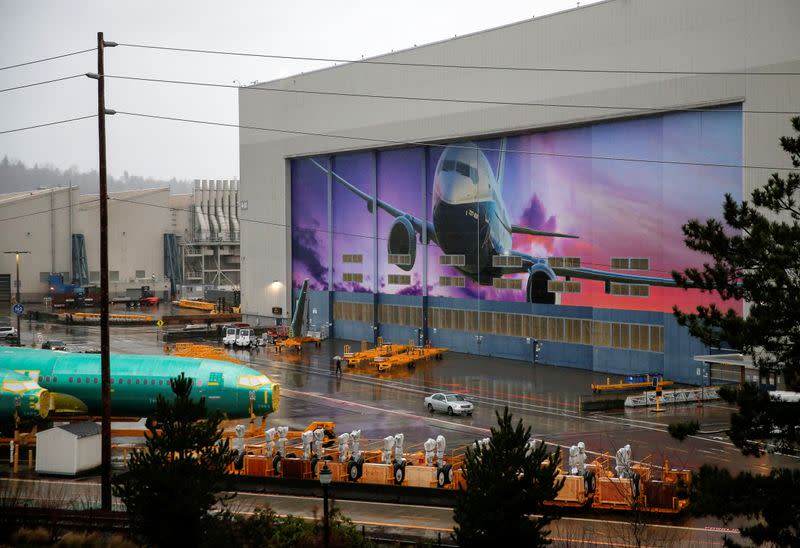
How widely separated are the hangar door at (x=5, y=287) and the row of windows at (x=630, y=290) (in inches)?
3647

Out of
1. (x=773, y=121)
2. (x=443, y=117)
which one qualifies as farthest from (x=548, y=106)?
(x=773, y=121)

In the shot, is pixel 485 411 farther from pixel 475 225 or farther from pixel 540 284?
pixel 475 225

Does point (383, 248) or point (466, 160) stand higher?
point (466, 160)

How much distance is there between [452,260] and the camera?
2835 inches

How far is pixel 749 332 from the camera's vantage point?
23172mm

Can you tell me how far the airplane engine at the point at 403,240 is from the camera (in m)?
75.6

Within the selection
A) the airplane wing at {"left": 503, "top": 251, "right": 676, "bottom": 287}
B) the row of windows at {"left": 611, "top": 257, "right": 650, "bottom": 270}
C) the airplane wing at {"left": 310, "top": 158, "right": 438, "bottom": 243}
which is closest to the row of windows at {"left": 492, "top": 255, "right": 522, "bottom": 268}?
the airplane wing at {"left": 503, "top": 251, "right": 676, "bottom": 287}

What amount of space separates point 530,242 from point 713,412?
73.2 feet

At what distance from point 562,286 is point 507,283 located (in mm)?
5531

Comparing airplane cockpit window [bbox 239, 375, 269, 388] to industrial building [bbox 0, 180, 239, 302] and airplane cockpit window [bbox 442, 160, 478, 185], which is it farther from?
industrial building [bbox 0, 180, 239, 302]

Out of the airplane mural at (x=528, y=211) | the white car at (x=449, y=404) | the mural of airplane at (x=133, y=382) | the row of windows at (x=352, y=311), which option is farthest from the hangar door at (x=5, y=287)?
the white car at (x=449, y=404)

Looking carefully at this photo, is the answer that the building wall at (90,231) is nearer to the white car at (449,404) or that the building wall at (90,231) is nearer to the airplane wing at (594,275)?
the airplane wing at (594,275)

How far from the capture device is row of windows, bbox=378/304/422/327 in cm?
7588

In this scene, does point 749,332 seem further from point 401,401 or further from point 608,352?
point 608,352
